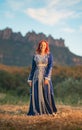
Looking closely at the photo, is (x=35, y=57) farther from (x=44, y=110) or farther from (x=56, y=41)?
(x=56, y=41)

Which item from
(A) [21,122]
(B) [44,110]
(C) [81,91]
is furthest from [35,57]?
(C) [81,91]

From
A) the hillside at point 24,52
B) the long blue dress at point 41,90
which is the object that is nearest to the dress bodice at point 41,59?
the long blue dress at point 41,90

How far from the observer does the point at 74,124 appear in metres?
11.9

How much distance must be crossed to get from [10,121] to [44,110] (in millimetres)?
1781

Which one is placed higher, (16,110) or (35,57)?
(35,57)

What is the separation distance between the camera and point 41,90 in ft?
45.3

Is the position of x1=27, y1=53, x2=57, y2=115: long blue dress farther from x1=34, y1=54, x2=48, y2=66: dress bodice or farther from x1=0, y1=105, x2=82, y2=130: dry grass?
x1=0, y1=105, x2=82, y2=130: dry grass

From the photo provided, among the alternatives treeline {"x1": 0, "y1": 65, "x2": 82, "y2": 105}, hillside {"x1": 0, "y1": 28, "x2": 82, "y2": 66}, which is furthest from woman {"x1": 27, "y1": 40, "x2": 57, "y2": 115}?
hillside {"x1": 0, "y1": 28, "x2": 82, "y2": 66}

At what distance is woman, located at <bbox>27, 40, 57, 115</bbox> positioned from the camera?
13781mm

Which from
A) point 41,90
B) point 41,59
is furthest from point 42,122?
point 41,59

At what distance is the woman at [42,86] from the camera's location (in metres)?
13.8

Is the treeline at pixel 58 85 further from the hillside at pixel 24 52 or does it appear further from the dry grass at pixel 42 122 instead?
the hillside at pixel 24 52

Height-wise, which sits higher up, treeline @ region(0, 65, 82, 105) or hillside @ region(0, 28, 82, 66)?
hillside @ region(0, 28, 82, 66)

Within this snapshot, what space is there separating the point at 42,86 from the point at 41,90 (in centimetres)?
13
